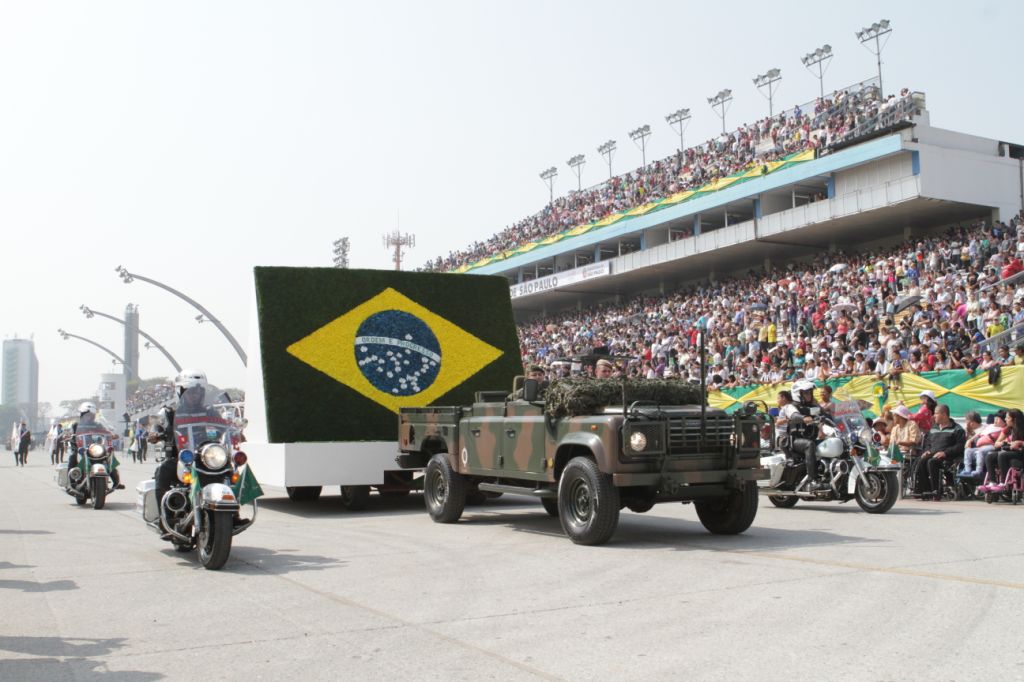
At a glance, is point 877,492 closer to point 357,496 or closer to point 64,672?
point 357,496

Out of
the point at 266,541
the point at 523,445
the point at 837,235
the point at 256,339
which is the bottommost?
the point at 266,541

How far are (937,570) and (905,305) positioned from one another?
791 inches

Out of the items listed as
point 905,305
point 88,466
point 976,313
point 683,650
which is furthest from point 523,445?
point 905,305

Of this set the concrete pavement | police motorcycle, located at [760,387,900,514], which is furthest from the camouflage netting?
police motorcycle, located at [760,387,900,514]

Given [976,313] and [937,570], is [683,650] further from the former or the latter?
[976,313]

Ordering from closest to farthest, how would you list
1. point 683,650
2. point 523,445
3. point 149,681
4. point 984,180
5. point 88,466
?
point 149,681, point 683,650, point 523,445, point 88,466, point 984,180

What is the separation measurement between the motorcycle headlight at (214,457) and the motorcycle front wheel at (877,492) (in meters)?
8.25

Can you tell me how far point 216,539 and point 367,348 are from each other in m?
6.73

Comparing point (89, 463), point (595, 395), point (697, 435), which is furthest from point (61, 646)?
point (89, 463)

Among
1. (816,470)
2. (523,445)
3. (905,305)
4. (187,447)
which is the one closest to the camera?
(187,447)

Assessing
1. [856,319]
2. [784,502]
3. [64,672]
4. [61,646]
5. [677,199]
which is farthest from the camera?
[677,199]

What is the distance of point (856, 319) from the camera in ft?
88.7

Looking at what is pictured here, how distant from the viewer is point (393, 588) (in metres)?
7.62

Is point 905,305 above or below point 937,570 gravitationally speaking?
above
